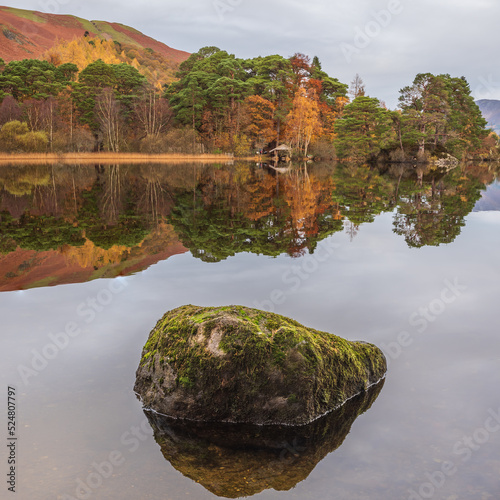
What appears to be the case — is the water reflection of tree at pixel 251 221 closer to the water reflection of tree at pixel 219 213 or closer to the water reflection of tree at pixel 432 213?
the water reflection of tree at pixel 219 213

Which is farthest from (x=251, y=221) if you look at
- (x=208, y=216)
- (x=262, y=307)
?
(x=262, y=307)

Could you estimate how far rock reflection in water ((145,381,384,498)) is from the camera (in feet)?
10.4

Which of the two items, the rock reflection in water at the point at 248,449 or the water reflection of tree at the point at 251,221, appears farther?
the water reflection of tree at the point at 251,221

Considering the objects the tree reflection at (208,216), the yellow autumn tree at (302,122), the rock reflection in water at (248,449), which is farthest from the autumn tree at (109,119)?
the rock reflection in water at (248,449)

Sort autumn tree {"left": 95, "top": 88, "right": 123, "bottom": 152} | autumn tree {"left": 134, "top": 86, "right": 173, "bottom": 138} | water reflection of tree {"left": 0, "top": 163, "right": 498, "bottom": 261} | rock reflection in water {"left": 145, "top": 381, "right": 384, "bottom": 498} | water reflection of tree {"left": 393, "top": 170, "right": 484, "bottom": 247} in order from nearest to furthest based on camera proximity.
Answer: rock reflection in water {"left": 145, "top": 381, "right": 384, "bottom": 498} → water reflection of tree {"left": 0, "top": 163, "right": 498, "bottom": 261} → water reflection of tree {"left": 393, "top": 170, "right": 484, "bottom": 247} → autumn tree {"left": 95, "top": 88, "right": 123, "bottom": 152} → autumn tree {"left": 134, "top": 86, "right": 173, "bottom": 138}

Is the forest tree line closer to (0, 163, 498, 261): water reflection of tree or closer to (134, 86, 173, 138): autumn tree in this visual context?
(134, 86, 173, 138): autumn tree

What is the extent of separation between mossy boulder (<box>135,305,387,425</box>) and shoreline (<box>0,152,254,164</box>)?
1737 inches

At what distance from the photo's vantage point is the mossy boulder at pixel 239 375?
3.96m

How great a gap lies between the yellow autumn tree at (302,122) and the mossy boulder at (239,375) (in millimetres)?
55504

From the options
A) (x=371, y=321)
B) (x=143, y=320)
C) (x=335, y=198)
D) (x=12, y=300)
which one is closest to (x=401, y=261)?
(x=371, y=321)

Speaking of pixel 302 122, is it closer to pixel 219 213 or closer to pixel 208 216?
pixel 219 213

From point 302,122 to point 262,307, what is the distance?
54069 mm

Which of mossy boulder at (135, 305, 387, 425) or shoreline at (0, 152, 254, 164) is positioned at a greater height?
mossy boulder at (135, 305, 387, 425)

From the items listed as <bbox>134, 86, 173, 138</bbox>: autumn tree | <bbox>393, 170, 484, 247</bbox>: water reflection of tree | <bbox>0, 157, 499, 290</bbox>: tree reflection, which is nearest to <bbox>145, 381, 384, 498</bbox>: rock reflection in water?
<bbox>0, 157, 499, 290</bbox>: tree reflection
